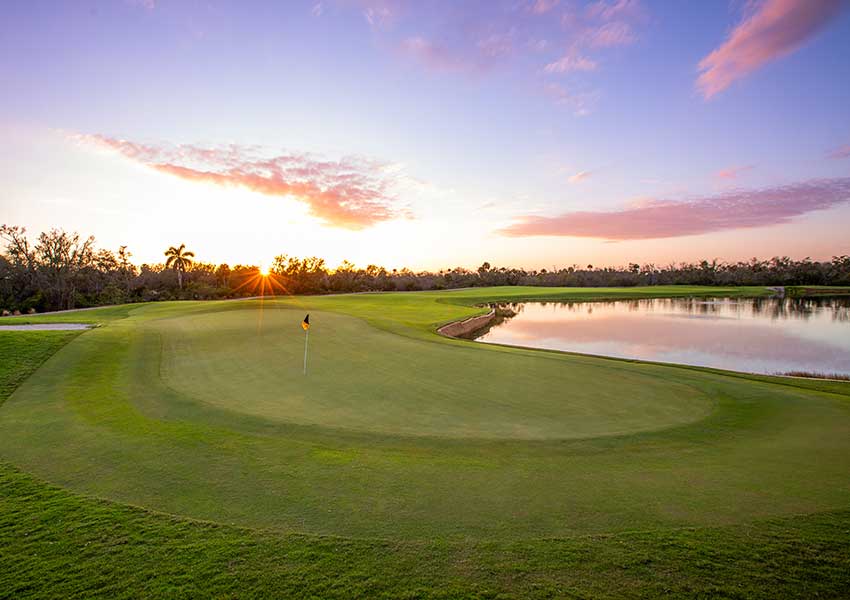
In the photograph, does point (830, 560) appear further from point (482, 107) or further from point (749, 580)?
point (482, 107)

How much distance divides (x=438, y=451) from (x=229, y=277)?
67334mm

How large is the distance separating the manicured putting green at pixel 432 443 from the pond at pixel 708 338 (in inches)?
262

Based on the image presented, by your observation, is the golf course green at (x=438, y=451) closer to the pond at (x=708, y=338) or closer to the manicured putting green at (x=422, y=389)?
the manicured putting green at (x=422, y=389)

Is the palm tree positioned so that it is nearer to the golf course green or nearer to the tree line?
the tree line

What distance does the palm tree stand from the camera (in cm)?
6425

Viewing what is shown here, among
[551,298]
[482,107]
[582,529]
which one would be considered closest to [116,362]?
[582,529]

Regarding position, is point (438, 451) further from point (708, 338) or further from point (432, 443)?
point (708, 338)

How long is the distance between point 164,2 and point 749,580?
18.5 metres

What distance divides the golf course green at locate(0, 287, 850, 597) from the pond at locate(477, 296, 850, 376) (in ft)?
21.1

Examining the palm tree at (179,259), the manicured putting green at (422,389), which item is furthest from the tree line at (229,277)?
the manicured putting green at (422,389)

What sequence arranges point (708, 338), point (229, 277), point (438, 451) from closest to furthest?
point (438, 451)
point (708, 338)
point (229, 277)

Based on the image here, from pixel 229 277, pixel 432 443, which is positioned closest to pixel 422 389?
pixel 432 443

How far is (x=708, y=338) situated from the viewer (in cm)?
2264

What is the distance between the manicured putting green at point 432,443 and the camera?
3938 mm
